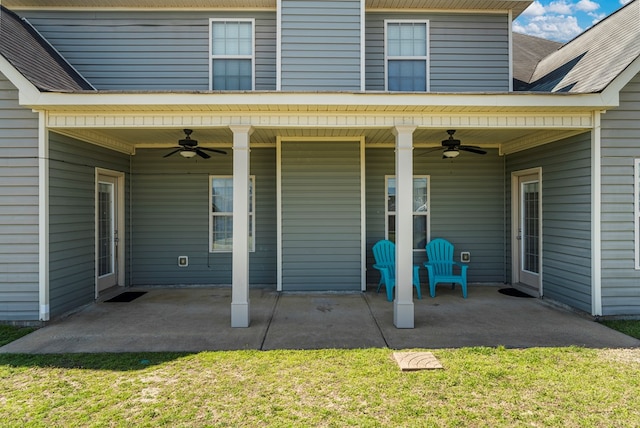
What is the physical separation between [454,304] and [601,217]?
7.68 feet

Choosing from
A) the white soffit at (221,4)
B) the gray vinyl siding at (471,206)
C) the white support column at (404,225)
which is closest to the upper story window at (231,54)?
the white soffit at (221,4)

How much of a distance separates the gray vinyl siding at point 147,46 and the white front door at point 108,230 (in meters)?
1.82

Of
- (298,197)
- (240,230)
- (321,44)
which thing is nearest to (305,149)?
(298,197)

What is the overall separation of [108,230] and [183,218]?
4.24 ft

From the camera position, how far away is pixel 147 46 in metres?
6.41

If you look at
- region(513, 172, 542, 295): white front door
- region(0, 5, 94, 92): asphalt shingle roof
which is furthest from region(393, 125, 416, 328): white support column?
region(0, 5, 94, 92): asphalt shingle roof

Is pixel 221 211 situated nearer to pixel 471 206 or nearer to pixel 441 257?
pixel 441 257

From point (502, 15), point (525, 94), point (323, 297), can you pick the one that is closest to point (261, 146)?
point (323, 297)

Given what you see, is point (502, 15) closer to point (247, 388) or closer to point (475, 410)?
point (475, 410)

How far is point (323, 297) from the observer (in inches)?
240

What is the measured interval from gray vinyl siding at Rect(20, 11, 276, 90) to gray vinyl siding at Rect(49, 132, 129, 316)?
5.32 ft

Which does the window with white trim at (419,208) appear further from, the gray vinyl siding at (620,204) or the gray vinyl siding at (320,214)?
the gray vinyl siding at (620,204)

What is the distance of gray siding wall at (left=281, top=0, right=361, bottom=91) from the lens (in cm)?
592

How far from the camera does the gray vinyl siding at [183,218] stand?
22.5 feet
